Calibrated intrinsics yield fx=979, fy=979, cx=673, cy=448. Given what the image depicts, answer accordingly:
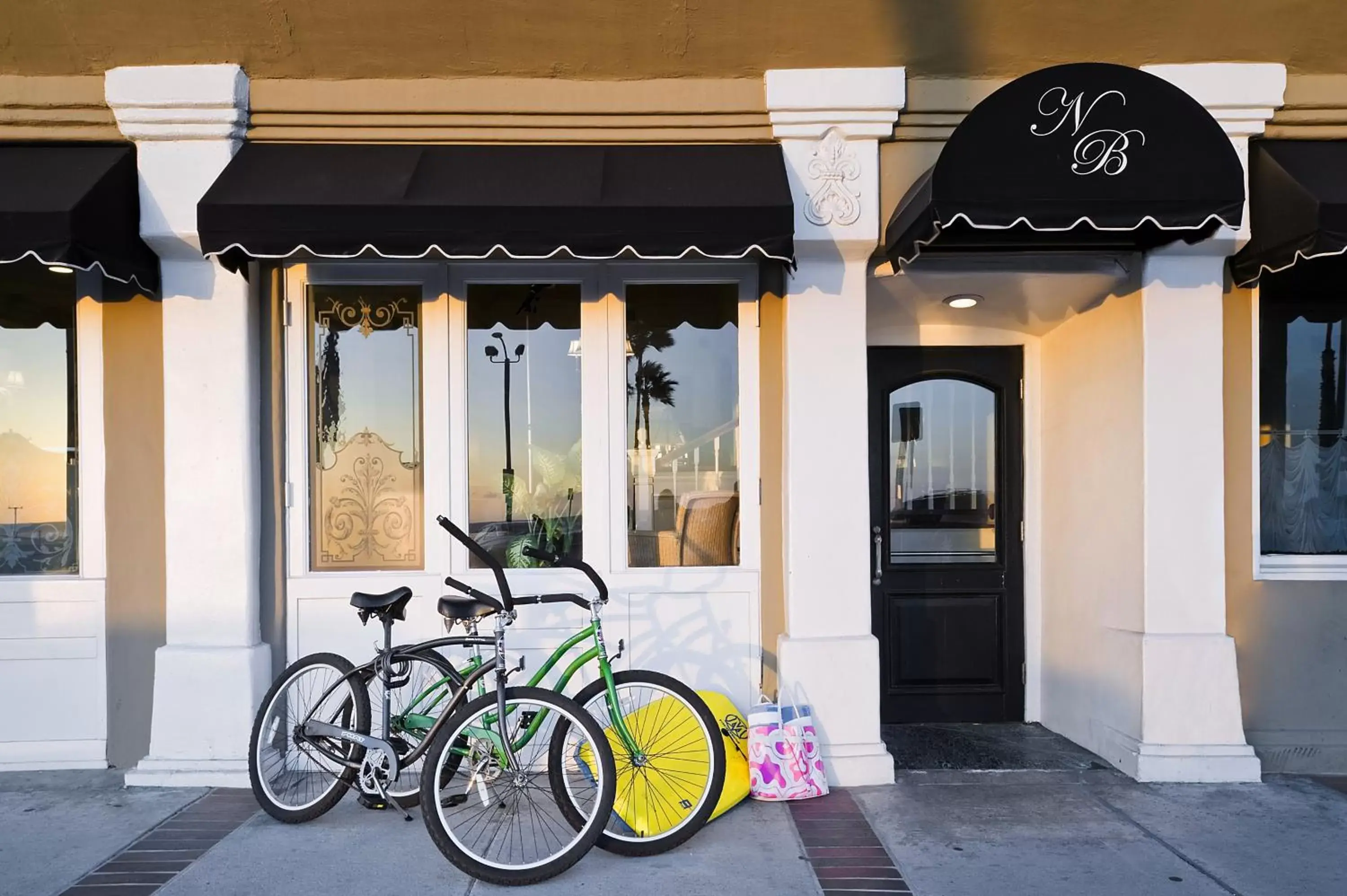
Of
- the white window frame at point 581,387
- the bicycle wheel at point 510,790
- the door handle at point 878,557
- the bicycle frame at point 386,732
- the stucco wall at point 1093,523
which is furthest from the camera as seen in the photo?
the door handle at point 878,557

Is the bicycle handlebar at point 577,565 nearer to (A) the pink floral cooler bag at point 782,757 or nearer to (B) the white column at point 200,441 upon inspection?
(A) the pink floral cooler bag at point 782,757

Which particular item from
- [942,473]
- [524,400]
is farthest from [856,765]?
[524,400]

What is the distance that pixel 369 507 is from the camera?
573 cm

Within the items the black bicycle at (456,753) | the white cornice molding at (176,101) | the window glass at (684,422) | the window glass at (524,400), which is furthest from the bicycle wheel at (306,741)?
the white cornice molding at (176,101)

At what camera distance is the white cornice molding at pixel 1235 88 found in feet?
17.7

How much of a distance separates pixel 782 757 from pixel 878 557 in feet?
6.48

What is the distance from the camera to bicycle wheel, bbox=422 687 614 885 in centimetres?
394

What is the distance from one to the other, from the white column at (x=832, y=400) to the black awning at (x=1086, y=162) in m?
0.72

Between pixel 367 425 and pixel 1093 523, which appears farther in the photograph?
pixel 1093 523

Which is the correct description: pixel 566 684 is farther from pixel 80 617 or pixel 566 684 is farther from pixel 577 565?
pixel 80 617

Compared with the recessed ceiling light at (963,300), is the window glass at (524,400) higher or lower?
lower

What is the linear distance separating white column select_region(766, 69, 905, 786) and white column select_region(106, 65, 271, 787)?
299cm

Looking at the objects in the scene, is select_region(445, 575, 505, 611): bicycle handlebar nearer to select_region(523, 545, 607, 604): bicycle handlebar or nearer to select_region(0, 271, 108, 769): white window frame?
select_region(523, 545, 607, 604): bicycle handlebar

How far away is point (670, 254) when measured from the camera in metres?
4.82
